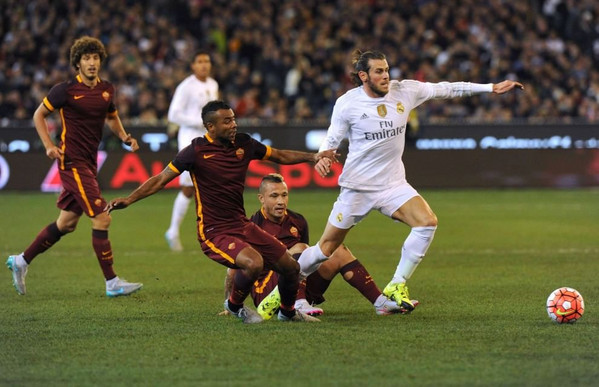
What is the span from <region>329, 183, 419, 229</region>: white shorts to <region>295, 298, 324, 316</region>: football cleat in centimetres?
71

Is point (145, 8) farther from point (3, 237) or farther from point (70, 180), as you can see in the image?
point (70, 180)

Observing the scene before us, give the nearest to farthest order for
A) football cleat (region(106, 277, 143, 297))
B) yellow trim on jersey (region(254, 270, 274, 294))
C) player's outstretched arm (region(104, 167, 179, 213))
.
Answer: player's outstretched arm (region(104, 167, 179, 213)), yellow trim on jersey (region(254, 270, 274, 294)), football cleat (region(106, 277, 143, 297))

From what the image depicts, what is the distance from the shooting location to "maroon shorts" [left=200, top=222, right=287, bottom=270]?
7992 millimetres

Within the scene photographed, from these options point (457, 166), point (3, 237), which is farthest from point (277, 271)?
point (457, 166)

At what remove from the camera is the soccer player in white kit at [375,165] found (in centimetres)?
852

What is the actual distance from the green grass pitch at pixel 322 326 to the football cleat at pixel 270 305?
296 millimetres

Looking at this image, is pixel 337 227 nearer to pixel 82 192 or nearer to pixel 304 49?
pixel 82 192

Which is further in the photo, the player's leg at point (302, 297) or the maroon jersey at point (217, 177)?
the player's leg at point (302, 297)

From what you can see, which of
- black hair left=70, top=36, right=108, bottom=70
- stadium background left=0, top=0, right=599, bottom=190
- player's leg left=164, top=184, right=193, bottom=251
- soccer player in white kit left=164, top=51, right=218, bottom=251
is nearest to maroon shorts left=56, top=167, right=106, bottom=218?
black hair left=70, top=36, right=108, bottom=70

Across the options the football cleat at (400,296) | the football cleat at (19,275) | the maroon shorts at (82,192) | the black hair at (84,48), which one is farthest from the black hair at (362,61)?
the football cleat at (19,275)

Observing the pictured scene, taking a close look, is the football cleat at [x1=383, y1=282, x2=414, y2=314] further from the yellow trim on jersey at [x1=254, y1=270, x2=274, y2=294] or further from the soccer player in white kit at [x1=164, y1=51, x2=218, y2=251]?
the soccer player in white kit at [x1=164, y1=51, x2=218, y2=251]

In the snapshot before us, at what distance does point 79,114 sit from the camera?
32.4ft

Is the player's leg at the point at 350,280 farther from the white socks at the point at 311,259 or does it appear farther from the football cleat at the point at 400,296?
the white socks at the point at 311,259

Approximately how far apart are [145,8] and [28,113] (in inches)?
226
